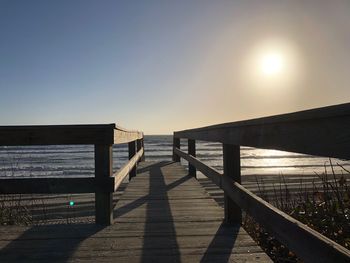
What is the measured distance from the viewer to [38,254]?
2.89m

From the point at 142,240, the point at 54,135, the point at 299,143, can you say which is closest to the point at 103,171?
the point at 54,135

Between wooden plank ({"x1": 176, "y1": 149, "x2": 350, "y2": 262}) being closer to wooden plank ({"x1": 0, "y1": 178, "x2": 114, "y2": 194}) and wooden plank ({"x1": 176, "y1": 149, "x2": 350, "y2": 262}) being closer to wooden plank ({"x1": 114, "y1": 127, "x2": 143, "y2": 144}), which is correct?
wooden plank ({"x1": 0, "y1": 178, "x2": 114, "y2": 194})

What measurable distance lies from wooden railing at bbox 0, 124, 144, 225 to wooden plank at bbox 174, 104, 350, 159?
Answer: 1470 mm

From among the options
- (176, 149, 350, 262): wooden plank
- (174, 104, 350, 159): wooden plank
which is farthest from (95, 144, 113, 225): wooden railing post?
(174, 104, 350, 159): wooden plank

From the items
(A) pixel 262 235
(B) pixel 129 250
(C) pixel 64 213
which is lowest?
(C) pixel 64 213

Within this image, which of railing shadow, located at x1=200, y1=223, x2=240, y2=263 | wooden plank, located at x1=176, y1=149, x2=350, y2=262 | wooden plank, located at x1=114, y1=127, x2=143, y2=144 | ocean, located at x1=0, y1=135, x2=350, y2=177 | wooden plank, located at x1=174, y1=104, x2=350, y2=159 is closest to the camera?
wooden plank, located at x1=174, y1=104, x2=350, y2=159

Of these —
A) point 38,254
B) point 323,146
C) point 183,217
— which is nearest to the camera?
point 323,146

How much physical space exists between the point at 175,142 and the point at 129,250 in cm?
938

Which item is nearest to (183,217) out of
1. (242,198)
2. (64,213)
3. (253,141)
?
(242,198)

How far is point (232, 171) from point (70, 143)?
1.62 meters

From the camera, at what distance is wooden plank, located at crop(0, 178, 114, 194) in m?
3.43

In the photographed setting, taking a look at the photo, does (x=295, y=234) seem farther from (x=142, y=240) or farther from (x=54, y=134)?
(x=54, y=134)

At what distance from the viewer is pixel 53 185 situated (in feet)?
11.4

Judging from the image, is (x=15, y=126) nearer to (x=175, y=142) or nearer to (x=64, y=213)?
(x=64, y=213)
